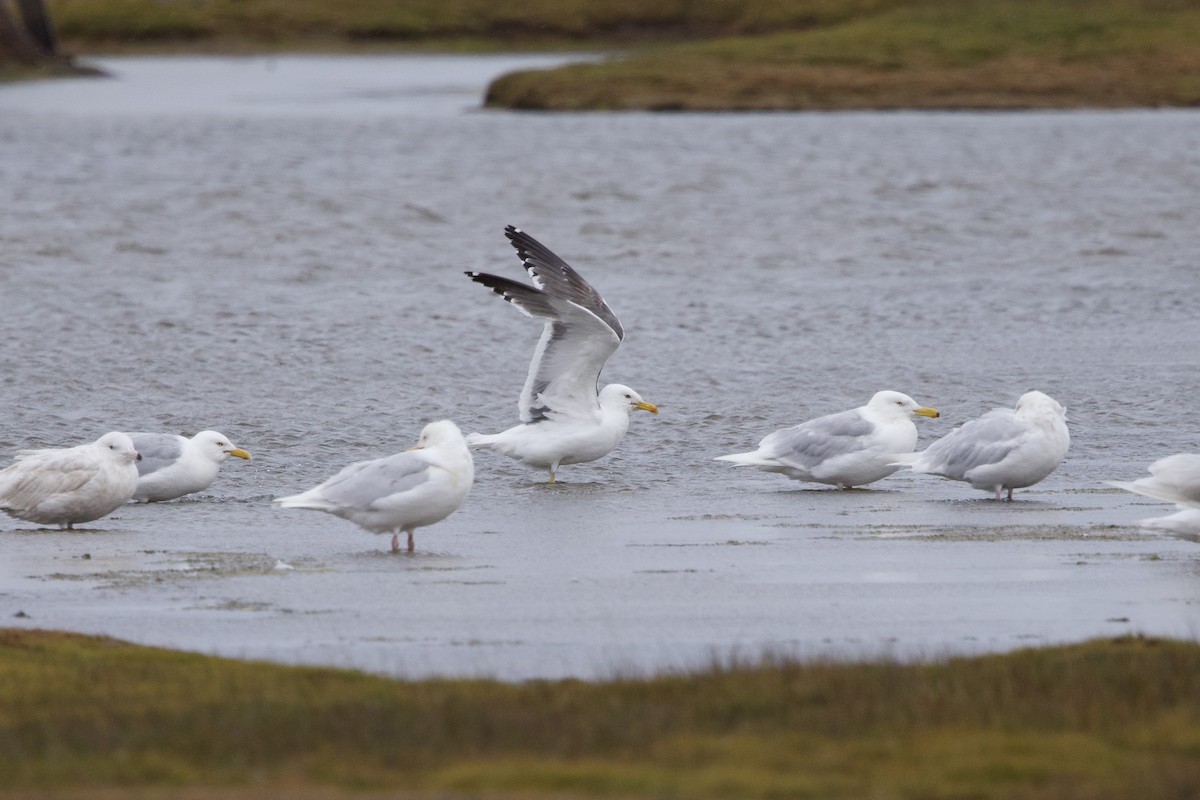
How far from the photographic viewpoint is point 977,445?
1347cm

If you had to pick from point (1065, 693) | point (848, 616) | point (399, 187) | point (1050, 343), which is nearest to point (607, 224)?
point (399, 187)

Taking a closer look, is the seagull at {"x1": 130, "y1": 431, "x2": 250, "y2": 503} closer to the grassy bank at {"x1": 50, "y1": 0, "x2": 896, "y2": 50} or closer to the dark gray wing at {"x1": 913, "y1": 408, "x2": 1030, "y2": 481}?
the dark gray wing at {"x1": 913, "y1": 408, "x2": 1030, "y2": 481}

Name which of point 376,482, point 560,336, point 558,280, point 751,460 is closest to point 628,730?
point 376,482

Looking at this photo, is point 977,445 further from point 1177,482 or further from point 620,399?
point 620,399

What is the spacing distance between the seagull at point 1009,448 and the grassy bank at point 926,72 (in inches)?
1835

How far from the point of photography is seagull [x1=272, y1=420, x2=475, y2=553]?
1153cm

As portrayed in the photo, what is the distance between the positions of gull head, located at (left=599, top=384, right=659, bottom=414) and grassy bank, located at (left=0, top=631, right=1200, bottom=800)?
7239mm

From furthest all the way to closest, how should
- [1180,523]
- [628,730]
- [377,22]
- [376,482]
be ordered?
[377,22]
[376,482]
[1180,523]
[628,730]

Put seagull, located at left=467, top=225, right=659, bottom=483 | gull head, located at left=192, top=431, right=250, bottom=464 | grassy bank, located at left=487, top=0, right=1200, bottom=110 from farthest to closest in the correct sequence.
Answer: grassy bank, located at left=487, top=0, right=1200, bottom=110 → seagull, located at left=467, top=225, right=659, bottom=483 → gull head, located at left=192, top=431, right=250, bottom=464

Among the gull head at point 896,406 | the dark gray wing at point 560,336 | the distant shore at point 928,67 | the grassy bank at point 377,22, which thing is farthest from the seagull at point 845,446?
the grassy bank at point 377,22

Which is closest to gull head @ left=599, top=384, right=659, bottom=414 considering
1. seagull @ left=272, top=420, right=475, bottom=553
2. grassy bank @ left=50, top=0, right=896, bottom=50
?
seagull @ left=272, top=420, right=475, bottom=553

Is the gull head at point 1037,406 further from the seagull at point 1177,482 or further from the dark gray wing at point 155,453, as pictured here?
the dark gray wing at point 155,453

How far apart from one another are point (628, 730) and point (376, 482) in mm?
4863

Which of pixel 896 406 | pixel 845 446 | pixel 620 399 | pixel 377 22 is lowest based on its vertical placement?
pixel 845 446
